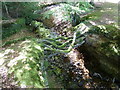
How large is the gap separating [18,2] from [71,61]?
6098 millimetres

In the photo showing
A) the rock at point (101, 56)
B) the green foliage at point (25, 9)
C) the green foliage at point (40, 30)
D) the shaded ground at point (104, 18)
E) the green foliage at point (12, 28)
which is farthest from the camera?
the green foliage at point (25, 9)

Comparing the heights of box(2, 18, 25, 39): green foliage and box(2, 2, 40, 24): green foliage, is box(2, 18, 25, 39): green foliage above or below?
below

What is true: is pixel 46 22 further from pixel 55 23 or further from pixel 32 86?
pixel 32 86

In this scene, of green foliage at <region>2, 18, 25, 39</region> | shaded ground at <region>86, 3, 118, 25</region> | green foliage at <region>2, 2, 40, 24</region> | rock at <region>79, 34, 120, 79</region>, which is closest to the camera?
rock at <region>79, 34, 120, 79</region>

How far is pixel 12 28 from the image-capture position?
30.6ft

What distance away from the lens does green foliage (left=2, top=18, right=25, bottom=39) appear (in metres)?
9.06

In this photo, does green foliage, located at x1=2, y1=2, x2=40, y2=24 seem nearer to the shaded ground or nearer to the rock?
the shaded ground

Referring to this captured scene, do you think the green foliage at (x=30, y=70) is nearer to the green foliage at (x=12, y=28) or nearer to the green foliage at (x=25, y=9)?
the green foliage at (x=12, y=28)

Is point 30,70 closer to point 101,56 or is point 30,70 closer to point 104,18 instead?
point 101,56

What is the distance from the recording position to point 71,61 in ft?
21.3

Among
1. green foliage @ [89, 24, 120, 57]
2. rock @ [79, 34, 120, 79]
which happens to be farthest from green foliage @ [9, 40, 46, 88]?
green foliage @ [89, 24, 120, 57]

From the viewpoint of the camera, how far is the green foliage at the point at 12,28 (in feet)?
29.7

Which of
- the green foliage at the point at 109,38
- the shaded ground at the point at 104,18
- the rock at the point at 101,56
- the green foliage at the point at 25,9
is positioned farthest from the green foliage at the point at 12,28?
the green foliage at the point at 109,38

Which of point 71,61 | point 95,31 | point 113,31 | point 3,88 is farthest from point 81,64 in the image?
point 3,88
